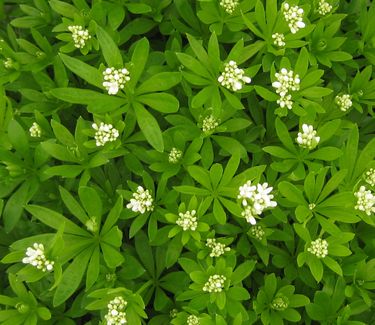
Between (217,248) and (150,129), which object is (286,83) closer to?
(150,129)

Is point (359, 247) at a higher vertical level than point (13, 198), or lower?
lower

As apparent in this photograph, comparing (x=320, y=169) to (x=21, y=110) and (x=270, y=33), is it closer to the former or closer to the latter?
(x=270, y=33)

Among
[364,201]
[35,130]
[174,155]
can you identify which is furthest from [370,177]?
[35,130]

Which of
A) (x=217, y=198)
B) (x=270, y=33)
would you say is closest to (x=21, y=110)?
(x=217, y=198)

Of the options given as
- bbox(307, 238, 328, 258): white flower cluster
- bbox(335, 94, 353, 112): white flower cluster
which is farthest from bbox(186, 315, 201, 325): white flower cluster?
bbox(335, 94, 353, 112): white flower cluster

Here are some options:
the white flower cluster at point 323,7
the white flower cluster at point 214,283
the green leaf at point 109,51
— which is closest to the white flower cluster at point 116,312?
the white flower cluster at point 214,283
